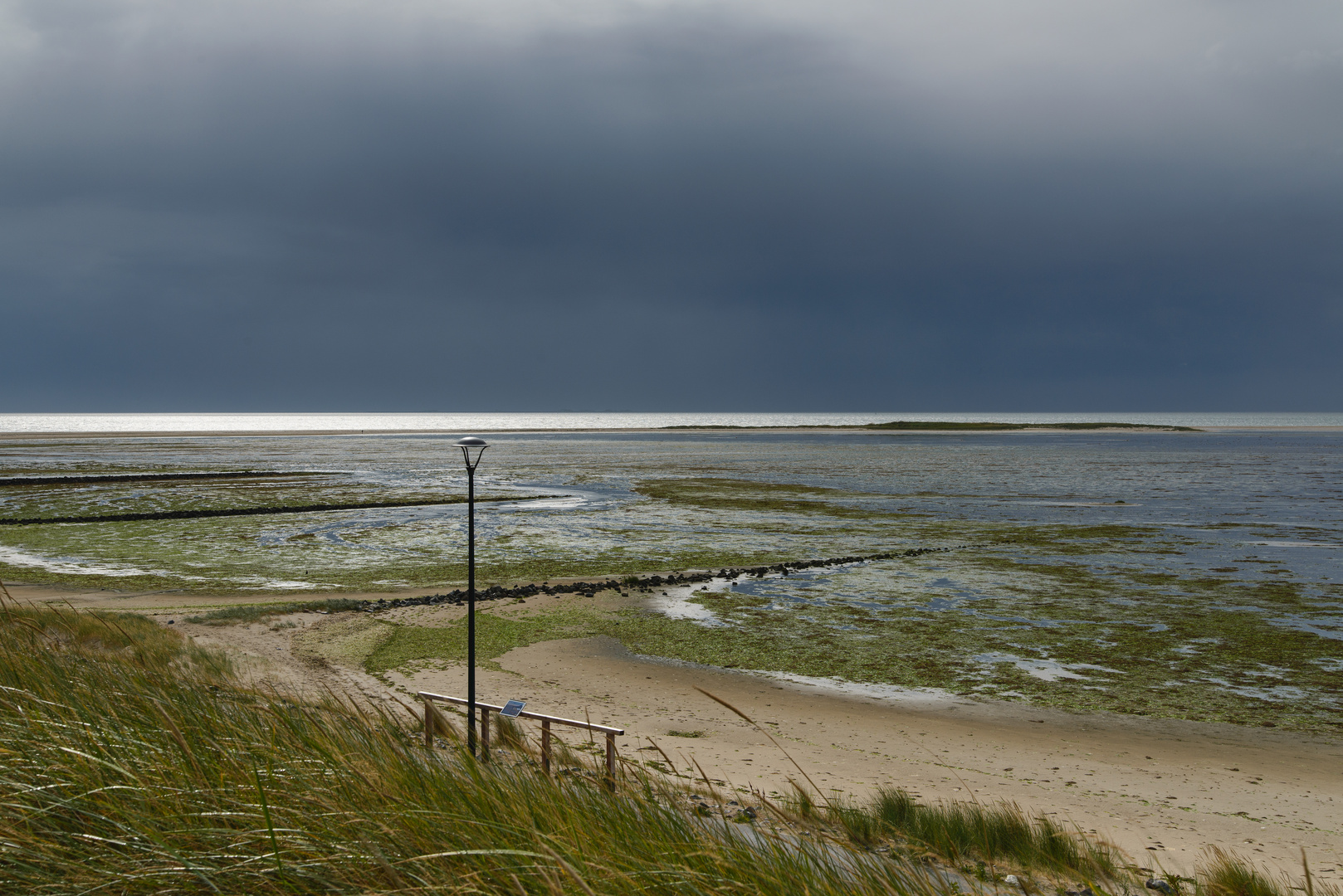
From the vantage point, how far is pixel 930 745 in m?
13.5

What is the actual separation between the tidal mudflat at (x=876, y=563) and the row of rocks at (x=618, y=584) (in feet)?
3.56

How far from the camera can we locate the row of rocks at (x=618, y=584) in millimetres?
24047

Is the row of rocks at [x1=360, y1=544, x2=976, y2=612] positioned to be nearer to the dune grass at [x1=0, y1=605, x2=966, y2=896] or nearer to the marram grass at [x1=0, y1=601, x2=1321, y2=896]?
the marram grass at [x1=0, y1=601, x2=1321, y2=896]

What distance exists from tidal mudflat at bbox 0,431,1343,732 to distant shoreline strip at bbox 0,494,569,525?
123cm

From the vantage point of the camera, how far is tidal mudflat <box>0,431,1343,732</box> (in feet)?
60.0

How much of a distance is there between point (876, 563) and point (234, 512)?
3781 cm

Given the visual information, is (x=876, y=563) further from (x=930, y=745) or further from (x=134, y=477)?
(x=134, y=477)

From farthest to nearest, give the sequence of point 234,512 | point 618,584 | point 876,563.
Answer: point 234,512
point 876,563
point 618,584

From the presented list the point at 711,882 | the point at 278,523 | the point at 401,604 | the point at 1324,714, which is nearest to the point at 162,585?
the point at 401,604

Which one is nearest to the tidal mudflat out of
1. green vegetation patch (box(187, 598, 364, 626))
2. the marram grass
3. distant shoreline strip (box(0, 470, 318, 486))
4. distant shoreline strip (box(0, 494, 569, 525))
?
distant shoreline strip (box(0, 494, 569, 525))

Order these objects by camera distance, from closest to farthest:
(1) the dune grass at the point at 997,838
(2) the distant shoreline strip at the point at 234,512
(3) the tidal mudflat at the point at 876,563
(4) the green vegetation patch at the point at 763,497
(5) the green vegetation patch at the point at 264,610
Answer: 1. (1) the dune grass at the point at 997,838
2. (3) the tidal mudflat at the point at 876,563
3. (5) the green vegetation patch at the point at 264,610
4. (2) the distant shoreline strip at the point at 234,512
5. (4) the green vegetation patch at the point at 763,497

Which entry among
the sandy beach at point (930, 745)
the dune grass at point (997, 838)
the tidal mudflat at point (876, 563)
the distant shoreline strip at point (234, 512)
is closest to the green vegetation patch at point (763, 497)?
the tidal mudflat at point (876, 563)

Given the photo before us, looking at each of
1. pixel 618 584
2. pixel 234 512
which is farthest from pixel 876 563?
pixel 234 512

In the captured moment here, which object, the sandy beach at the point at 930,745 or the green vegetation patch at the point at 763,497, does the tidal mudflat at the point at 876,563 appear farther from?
the sandy beach at the point at 930,745
